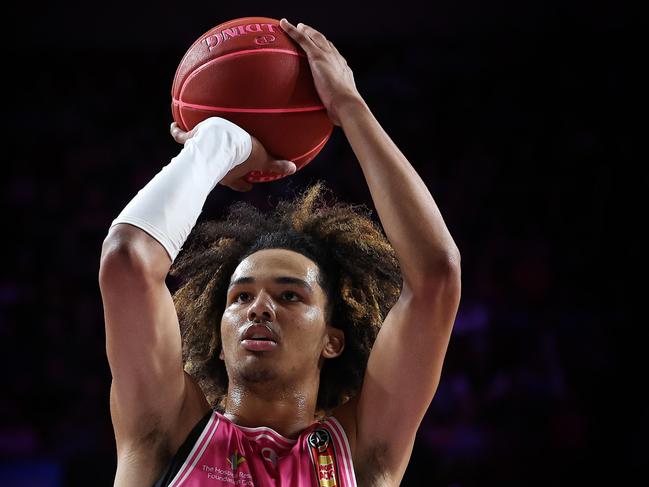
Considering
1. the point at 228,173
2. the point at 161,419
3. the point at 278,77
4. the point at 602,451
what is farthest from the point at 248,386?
the point at 602,451

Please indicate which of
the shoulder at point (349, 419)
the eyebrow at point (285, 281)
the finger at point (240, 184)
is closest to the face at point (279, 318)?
the eyebrow at point (285, 281)

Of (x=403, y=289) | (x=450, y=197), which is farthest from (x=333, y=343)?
(x=450, y=197)

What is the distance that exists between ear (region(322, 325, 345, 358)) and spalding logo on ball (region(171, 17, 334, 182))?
1.75 ft

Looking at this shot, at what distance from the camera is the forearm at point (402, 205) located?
221cm

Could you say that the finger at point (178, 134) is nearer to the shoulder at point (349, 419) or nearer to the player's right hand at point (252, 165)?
the player's right hand at point (252, 165)

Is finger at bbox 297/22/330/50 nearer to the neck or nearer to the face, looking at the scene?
the face

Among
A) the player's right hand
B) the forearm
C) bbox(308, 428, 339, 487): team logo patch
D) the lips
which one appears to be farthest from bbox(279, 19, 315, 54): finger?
bbox(308, 428, 339, 487): team logo patch

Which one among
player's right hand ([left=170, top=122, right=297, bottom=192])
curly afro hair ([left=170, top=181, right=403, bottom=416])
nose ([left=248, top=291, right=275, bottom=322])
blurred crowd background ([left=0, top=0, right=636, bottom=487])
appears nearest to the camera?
player's right hand ([left=170, top=122, right=297, bottom=192])

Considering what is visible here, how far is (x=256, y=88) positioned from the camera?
7.45 ft

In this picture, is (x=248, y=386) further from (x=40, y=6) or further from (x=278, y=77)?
(x=40, y=6)

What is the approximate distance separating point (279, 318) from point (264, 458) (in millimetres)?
373

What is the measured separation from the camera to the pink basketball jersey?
2199 mm

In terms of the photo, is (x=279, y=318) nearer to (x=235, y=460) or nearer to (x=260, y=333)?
(x=260, y=333)

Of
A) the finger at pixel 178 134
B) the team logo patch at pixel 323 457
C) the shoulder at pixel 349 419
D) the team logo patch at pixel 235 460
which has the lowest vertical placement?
the shoulder at pixel 349 419
